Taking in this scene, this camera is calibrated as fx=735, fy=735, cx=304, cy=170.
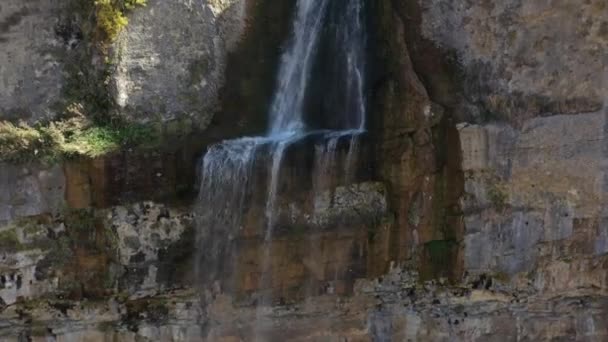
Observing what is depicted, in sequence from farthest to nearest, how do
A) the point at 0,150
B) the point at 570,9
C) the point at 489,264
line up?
the point at 489,264
the point at 570,9
the point at 0,150

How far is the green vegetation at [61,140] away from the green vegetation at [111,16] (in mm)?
1504

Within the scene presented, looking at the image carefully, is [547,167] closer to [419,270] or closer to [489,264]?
[489,264]

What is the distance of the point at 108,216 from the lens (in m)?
12.1

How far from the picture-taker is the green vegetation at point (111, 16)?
1198 centimetres

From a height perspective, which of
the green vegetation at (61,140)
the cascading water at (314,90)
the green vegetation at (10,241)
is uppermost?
the cascading water at (314,90)

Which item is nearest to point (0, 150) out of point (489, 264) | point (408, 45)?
point (408, 45)

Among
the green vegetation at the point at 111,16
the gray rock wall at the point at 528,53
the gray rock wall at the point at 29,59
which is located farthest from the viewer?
the gray rock wall at the point at 528,53

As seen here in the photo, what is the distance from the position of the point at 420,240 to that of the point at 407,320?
5.76ft

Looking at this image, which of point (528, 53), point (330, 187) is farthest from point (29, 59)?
point (528, 53)

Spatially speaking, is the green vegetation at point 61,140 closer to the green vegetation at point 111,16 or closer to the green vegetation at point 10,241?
the green vegetation at point 10,241

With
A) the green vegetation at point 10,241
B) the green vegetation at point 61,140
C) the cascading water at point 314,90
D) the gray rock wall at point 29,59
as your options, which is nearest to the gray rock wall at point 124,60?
the gray rock wall at point 29,59

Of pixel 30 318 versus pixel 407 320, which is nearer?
pixel 30 318

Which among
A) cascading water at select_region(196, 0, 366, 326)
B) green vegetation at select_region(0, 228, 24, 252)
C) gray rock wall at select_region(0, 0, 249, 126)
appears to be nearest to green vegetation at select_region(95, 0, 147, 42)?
gray rock wall at select_region(0, 0, 249, 126)

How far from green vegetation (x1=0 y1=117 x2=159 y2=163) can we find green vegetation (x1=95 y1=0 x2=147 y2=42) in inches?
59.2
